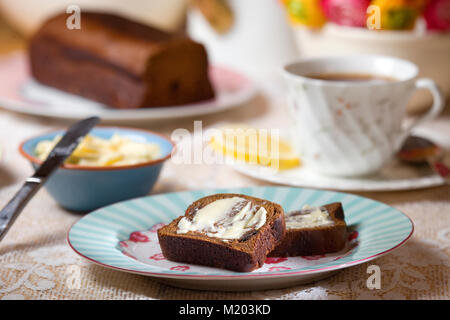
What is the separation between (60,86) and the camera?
1.77m

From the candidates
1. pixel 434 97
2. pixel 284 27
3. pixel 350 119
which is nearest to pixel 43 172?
pixel 350 119

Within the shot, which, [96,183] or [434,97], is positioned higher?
[434,97]

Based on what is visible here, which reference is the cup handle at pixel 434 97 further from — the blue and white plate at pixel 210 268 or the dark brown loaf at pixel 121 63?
the dark brown loaf at pixel 121 63

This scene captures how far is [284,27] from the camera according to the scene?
76.5 inches

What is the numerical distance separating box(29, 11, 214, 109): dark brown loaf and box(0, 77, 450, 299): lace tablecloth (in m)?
0.41

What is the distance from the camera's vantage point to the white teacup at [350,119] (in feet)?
3.53

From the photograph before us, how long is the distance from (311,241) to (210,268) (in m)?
0.13

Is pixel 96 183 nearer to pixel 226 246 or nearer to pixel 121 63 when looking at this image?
pixel 226 246

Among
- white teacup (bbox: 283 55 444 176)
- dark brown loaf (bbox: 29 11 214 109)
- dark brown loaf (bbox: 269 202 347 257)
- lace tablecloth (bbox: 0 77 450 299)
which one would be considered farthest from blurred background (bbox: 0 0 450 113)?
dark brown loaf (bbox: 269 202 347 257)

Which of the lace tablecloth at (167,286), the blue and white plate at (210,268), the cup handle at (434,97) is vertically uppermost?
the cup handle at (434,97)

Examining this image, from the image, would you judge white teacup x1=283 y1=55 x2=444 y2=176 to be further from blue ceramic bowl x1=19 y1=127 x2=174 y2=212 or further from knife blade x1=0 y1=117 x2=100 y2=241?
knife blade x1=0 y1=117 x2=100 y2=241

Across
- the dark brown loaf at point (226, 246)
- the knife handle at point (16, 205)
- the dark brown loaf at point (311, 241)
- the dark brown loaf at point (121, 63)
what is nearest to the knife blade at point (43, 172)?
the knife handle at point (16, 205)

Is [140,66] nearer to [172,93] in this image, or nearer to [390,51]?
[172,93]

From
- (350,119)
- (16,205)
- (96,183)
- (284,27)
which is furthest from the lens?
(284,27)
